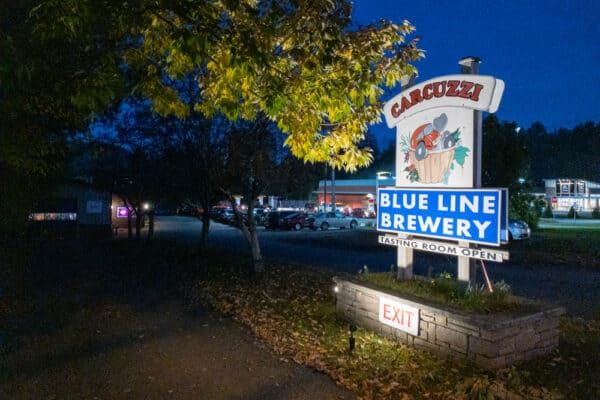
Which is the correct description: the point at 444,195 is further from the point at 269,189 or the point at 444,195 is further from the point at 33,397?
the point at 269,189

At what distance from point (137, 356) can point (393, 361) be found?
3.49 metres

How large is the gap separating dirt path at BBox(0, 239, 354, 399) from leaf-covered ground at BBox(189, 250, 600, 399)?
368mm

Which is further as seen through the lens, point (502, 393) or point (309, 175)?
point (309, 175)

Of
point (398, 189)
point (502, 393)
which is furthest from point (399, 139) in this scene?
point (502, 393)

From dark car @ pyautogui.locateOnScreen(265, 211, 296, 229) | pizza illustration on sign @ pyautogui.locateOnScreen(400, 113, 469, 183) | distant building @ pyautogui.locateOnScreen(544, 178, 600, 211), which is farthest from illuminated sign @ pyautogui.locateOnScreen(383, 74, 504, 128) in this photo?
distant building @ pyautogui.locateOnScreen(544, 178, 600, 211)

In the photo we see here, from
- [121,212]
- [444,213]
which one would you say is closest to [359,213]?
[121,212]

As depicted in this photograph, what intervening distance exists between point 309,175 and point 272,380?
7.77 metres

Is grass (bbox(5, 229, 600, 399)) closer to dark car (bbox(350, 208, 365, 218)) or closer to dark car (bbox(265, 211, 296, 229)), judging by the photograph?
dark car (bbox(265, 211, 296, 229))

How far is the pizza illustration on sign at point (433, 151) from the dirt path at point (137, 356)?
11.5 feet

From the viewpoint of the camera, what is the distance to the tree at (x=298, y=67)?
5727mm

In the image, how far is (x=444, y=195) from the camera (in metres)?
6.71

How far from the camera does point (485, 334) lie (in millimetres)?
5250

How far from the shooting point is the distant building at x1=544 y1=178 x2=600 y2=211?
68938 millimetres

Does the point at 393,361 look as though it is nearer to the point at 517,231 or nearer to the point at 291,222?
the point at 517,231
